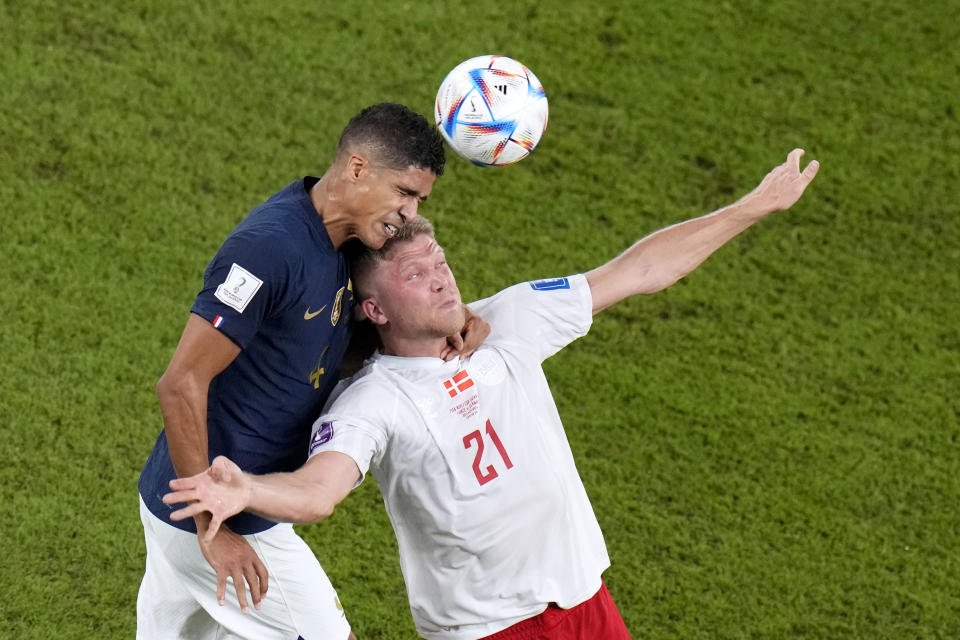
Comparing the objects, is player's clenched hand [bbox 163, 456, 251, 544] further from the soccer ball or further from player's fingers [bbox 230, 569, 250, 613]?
Result: the soccer ball

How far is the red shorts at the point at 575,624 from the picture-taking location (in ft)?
11.8

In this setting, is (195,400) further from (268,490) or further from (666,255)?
(666,255)

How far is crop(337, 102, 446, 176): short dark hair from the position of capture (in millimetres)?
3609

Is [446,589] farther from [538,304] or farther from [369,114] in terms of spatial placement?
[369,114]

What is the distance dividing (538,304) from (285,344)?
84cm

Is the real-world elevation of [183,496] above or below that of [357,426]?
above

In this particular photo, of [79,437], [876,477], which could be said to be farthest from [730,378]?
[79,437]

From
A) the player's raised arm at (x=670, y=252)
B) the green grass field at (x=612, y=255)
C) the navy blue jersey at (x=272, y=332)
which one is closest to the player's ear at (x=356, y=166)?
the navy blue jersey at (x=272, y=332)

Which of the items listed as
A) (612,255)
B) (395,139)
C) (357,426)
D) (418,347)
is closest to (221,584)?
(357,426)

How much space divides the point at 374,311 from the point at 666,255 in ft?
3.29

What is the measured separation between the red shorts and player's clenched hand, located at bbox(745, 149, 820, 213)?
4.62ft

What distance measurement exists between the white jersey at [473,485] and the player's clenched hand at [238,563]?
396mm

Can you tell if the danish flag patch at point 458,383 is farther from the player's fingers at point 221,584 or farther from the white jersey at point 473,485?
the player's fingers at point 221,584

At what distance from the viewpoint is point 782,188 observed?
405 cm
